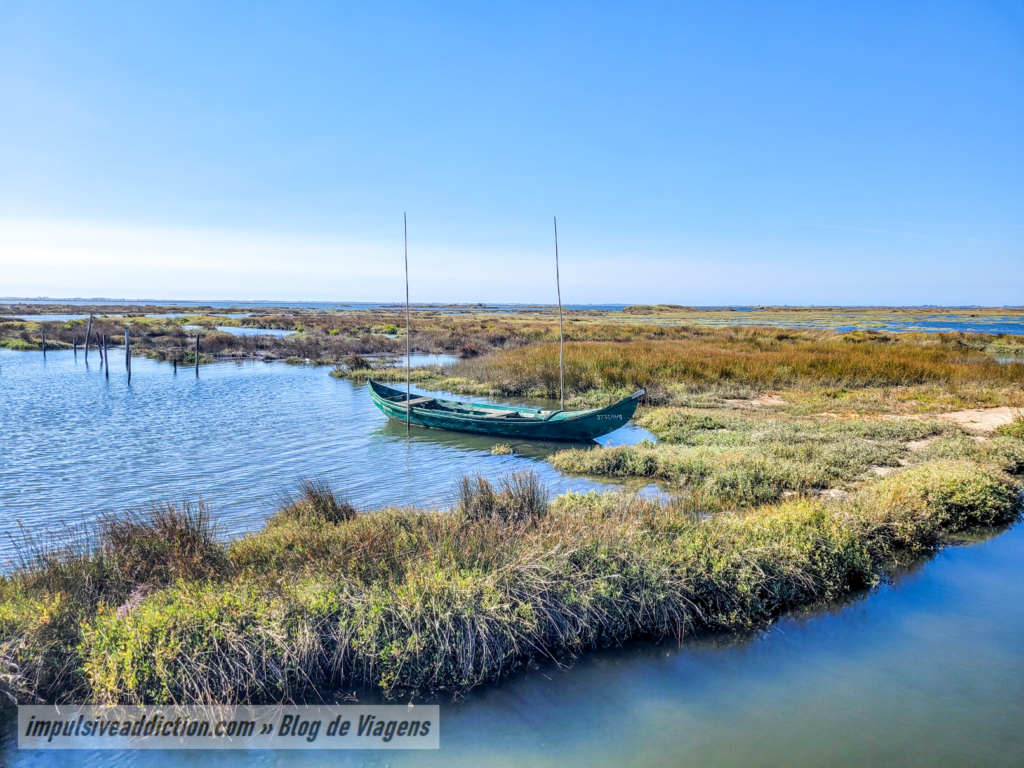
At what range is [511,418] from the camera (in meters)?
17.1

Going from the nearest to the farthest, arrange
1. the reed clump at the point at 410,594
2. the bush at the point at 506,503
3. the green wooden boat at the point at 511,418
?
the reed clump at the point at 410,594, the bush at the point at 506,503, the green wooden boat at the point at 511,418

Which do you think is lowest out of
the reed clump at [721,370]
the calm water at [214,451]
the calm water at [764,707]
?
the calm water at [764,707]

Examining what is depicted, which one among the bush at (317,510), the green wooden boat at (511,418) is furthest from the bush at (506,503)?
the green wooden boat at (511,418)

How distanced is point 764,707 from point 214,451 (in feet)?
44.4

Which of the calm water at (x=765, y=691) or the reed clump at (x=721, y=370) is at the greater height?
the reed clump at (x=721, y=370)

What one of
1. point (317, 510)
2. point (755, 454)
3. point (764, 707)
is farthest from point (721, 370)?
point (764, 707)

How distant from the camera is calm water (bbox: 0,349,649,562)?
11164 mm

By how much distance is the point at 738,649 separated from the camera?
612cm

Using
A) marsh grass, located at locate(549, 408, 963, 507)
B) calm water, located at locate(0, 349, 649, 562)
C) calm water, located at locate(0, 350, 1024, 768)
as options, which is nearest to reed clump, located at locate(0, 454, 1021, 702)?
calm water, located at locate(0, 350, 1024, 768)

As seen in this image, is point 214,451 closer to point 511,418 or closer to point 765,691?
point 511,418

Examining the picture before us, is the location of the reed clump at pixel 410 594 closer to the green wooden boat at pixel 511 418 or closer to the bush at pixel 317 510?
the bush at pixel 317 510

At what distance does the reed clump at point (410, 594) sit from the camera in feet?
16.3

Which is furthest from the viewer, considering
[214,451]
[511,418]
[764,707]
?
[511,418]

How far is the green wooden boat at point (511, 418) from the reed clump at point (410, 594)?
7.72m
